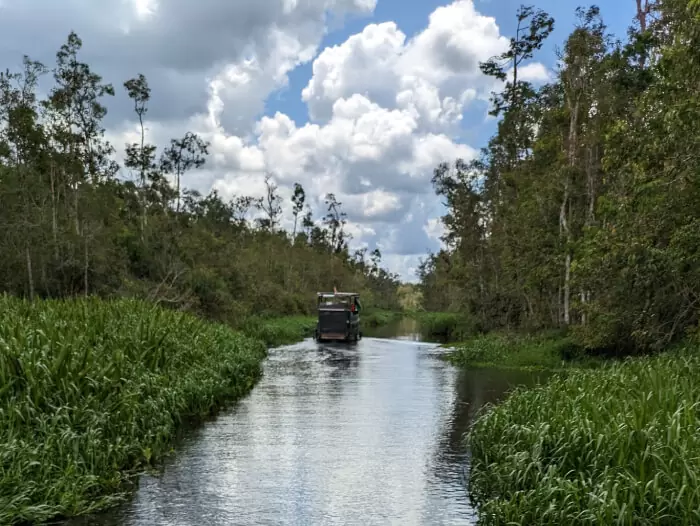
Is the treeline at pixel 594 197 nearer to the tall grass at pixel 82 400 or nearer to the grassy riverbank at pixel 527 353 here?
the grassy riverbank at pixel 527 353

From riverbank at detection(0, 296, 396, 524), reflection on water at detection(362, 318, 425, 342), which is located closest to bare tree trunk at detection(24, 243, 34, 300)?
riverbank at detection(0, 296, 396, 524)

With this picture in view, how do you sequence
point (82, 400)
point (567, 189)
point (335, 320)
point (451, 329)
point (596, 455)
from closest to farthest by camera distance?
point (596, 455)
point (82, 400)
point (567, 189)
point (335, 320)
point (451, 329)

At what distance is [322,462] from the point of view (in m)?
9.77

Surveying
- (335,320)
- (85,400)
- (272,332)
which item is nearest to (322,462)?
(85,400)

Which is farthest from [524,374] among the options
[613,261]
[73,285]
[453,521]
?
[73,285]

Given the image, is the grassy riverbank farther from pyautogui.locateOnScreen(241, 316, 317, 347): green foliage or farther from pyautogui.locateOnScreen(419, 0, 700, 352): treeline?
pyautogui.locateOnScreen(241, 316, 317, 347): green foliage

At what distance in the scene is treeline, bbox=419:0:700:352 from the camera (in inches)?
498

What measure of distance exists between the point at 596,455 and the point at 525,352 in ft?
59.4

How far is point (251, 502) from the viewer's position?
791 cm

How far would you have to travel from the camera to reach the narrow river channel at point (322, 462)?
7.58 meters

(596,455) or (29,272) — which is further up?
(29,272)

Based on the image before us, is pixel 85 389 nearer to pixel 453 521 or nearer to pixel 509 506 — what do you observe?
pixel 453 521

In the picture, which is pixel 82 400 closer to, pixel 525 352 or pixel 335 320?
pixel 525 352

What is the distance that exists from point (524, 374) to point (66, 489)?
16.2 m
